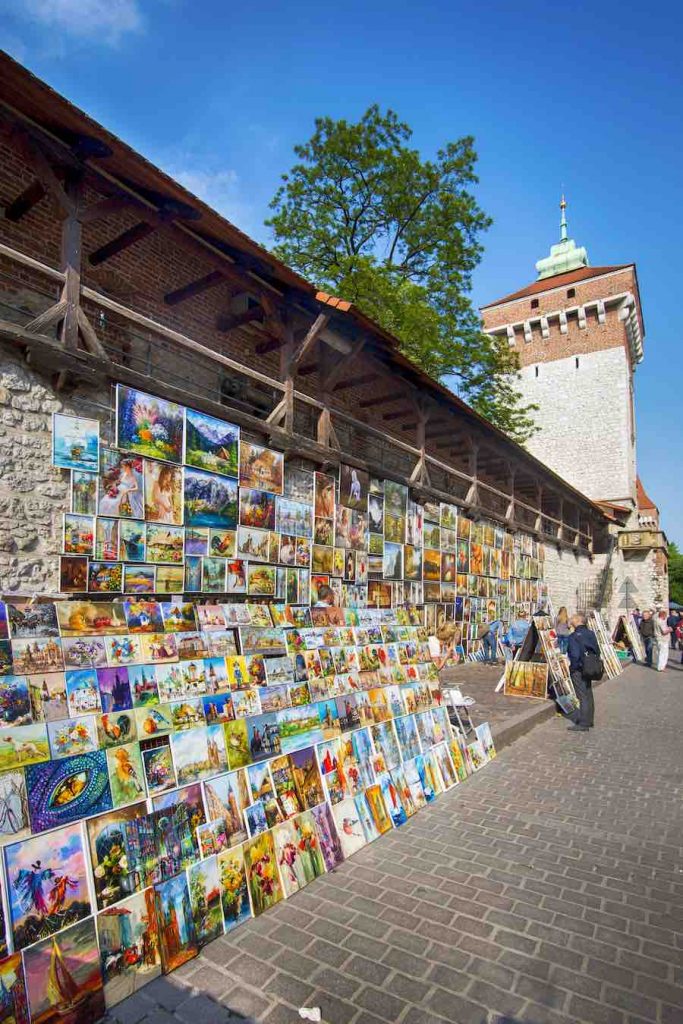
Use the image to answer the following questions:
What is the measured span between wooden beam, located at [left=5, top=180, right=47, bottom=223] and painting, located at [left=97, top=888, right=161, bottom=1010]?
6.38m

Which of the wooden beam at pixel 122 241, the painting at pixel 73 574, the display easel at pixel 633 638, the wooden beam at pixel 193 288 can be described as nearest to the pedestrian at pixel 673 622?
the display easel at pixel 633 638

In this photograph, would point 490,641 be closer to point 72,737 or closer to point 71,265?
point 71,265

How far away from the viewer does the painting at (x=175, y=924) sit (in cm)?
269

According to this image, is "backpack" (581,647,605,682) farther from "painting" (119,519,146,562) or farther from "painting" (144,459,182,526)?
"painting" (119,519,146,562)

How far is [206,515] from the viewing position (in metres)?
6.77

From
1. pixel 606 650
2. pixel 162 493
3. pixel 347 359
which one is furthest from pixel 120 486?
pixel 606 650

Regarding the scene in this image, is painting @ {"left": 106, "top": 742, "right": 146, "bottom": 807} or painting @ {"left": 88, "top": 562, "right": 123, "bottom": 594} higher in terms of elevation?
painting @ {"left": 88, "top": 562, "right": 123, "bottom": 594}

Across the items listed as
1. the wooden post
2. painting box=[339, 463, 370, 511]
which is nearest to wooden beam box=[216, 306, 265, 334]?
painting box=[339, 463, 370, 511]

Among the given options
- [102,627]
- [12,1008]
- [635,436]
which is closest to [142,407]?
[102,627]

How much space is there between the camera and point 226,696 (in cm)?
380

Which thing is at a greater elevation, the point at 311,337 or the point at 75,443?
the point at 311,337

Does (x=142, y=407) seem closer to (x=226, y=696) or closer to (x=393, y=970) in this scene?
(x=226, y=696)

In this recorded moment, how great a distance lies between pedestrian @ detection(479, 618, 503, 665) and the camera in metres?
13.5

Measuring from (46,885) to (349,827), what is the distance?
210cm
